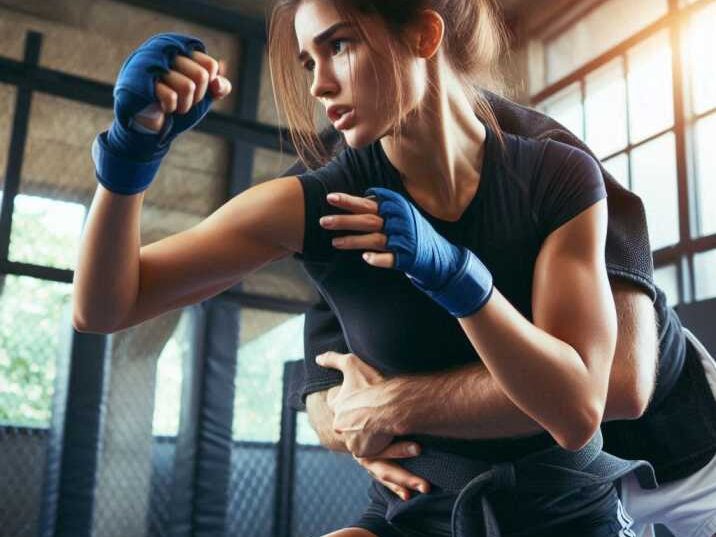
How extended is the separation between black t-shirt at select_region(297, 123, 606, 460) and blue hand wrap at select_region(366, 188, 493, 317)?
0.20 metres

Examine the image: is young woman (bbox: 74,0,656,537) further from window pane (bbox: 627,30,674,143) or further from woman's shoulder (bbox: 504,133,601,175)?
window pane (bbox: 627,30,674,143)

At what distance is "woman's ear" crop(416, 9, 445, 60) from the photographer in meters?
1.02

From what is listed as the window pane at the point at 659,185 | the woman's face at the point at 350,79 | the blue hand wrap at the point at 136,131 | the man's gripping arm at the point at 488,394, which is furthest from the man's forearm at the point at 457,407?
the window pane at the point at 659,185

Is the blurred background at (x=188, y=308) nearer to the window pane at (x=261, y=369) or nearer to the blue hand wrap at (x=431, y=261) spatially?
the window pane at (x=261, y=369)

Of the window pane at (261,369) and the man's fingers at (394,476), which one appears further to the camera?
the window pane at (261,369)

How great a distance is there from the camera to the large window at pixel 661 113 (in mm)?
3037

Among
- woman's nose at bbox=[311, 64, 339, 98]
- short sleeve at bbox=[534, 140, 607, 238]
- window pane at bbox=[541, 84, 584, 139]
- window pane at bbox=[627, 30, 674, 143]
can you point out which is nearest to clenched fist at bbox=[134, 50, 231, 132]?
woman's nose at bbox=[311, 64, 339, 98]

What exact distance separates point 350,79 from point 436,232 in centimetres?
22

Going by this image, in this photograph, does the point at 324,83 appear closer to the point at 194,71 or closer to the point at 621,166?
the point at 194,71

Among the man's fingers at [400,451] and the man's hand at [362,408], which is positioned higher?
the man's hand at [362,408]

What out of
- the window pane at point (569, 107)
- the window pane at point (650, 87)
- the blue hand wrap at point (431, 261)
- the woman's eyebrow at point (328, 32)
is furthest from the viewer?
the window pane at point (569, 107)

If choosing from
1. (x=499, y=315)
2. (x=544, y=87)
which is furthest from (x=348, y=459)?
(x=499, y=315)

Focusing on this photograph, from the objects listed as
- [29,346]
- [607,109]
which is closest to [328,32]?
[29,346]

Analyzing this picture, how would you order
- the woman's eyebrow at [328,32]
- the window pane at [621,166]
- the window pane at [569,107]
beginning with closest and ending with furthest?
the woman's eyebrow at [328,32] < the window pane at [621,166] < the window pane at [569,107]
